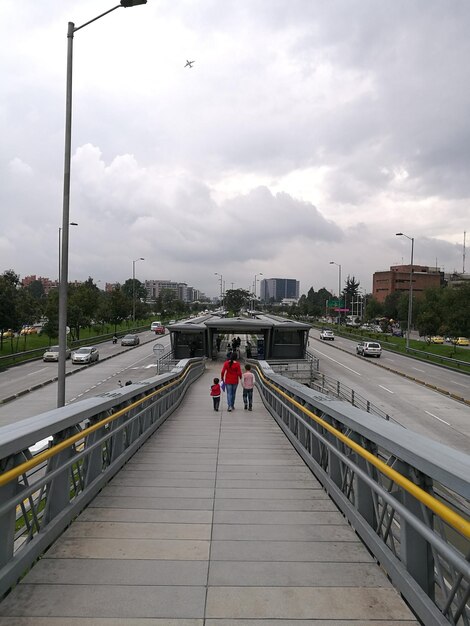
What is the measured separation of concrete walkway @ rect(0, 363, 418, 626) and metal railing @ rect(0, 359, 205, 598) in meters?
0.13

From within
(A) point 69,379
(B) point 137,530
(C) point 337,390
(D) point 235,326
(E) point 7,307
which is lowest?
(A) point 69,379

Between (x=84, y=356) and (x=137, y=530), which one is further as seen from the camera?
(x=84, y=356)

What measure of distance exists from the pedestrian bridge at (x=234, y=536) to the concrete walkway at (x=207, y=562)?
0.04 feet

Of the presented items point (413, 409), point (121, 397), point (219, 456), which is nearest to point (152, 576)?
point (121, 397)

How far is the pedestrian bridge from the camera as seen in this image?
289 cm

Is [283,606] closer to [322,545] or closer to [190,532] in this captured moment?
[322,545]

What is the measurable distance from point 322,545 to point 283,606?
3.36ft

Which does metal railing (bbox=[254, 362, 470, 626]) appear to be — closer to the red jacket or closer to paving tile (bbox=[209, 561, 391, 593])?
paving tile (bbox=[209, 561, 391, 593])

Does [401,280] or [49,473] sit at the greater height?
[401,280]

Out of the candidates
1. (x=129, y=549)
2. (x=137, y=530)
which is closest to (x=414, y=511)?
(x=129, y=549)

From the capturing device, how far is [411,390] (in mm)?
29516

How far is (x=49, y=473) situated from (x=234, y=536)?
1.63 meters

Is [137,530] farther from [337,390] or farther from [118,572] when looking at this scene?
[337,390]

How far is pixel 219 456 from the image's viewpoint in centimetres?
718
